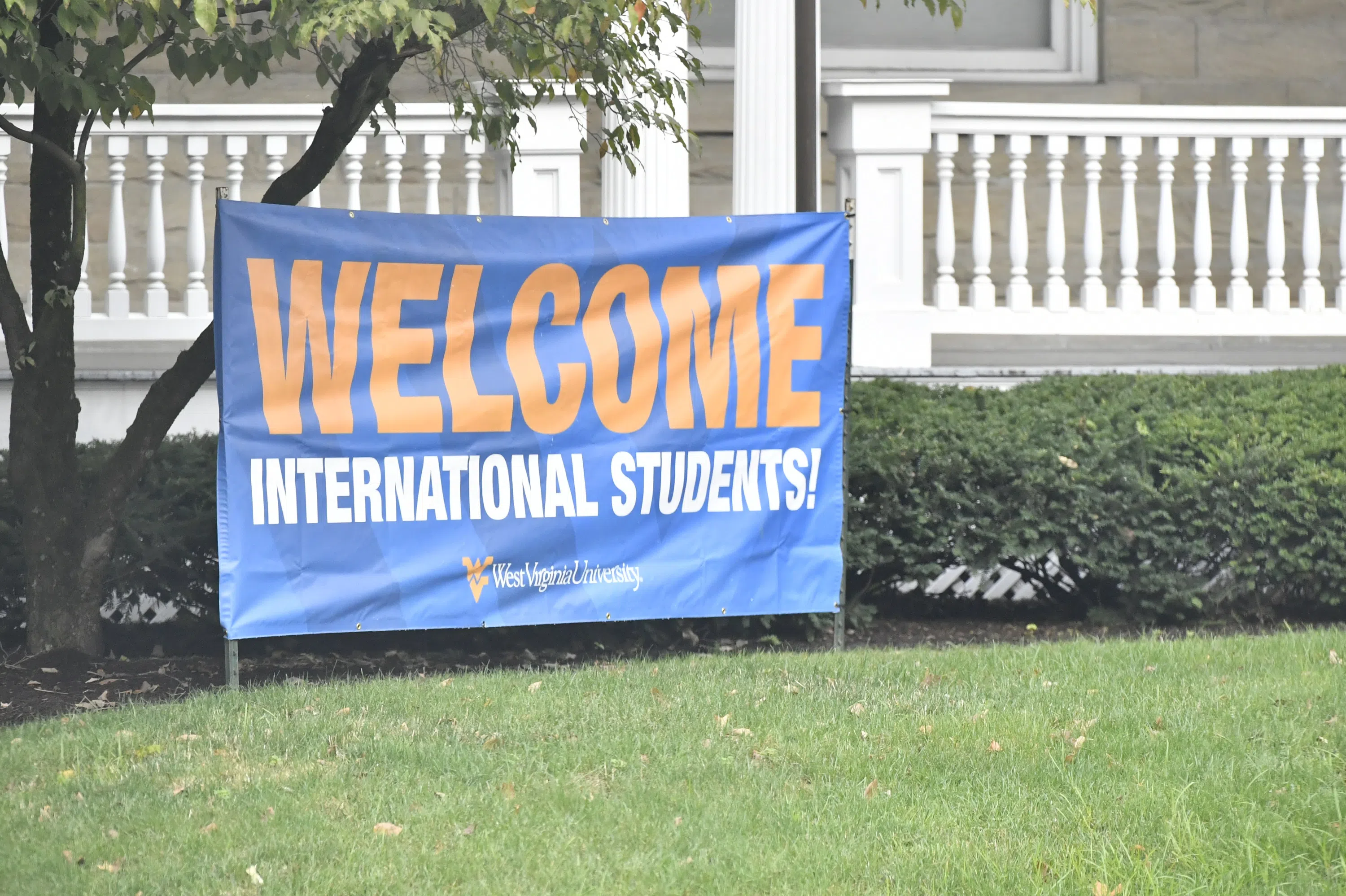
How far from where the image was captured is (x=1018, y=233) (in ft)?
29.9

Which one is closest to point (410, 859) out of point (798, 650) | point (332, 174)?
point (798, 650)

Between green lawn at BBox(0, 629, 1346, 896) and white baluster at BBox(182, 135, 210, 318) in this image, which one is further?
white baluster at BBox(182, 135, 210, 318)

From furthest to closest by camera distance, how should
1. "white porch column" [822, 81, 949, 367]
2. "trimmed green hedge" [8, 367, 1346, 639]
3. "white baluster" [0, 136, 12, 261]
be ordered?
"white porch column" [822, 81, 949, 367] → "white baluster" [0, 136, 12, 261] → "trimmed green hedge" [8, 367, 1346, 639]

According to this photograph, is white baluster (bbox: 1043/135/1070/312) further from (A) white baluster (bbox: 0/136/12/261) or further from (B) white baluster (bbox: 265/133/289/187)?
(A) white baluster (bbox: 0/136/12/261)

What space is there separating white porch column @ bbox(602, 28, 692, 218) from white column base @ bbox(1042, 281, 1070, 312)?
2.37 m

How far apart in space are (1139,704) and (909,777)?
122 cm

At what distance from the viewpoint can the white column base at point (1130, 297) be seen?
918cm

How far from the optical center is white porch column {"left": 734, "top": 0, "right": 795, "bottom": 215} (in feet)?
27.7

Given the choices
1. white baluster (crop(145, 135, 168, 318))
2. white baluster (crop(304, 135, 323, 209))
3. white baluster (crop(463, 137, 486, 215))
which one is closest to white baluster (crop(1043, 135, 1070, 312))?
white baluster (crop(463, 137, 486, 215))

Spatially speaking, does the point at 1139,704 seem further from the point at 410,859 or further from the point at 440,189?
the point at 440,189

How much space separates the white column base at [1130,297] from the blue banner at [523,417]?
10.0ft

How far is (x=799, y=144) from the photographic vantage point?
347 inches

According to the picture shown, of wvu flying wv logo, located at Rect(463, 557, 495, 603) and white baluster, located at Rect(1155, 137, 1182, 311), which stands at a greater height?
white baluster, located at Rect(1155, 137, 1182, 311)

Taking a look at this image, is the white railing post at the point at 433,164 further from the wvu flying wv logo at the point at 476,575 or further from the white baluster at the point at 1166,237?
the white baluster at the point at 1166,237
